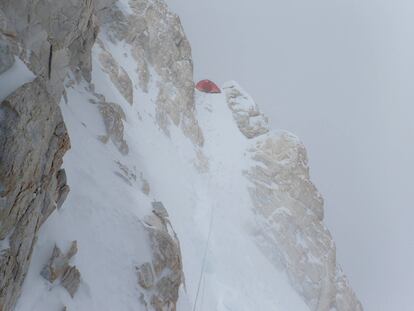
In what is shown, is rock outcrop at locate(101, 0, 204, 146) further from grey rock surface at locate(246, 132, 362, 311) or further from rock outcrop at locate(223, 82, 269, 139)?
grey rock surface at locate(246, 132, 362, 311)

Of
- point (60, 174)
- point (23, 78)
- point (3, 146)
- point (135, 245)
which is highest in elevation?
point (23, 78)

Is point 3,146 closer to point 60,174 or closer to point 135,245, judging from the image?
point 60,174

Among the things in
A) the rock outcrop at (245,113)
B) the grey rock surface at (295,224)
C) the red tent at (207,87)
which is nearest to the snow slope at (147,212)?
the rock outcrop at (245,113)

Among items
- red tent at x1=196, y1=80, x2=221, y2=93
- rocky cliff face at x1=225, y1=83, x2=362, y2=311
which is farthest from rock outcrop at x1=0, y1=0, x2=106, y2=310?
red tent at x1=196, y1=80, x2=221, y2=93

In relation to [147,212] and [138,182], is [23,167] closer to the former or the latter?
[147,212]

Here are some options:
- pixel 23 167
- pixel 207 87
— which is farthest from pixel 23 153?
pixel 207 87

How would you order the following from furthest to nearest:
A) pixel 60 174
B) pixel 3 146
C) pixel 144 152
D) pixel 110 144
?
pixel 144 152 < pixel 110 144 < pixel 60 174 < pixel 3 146

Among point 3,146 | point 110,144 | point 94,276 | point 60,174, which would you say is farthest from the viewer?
point 110,144

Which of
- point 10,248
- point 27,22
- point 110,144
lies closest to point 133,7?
point 110,144
